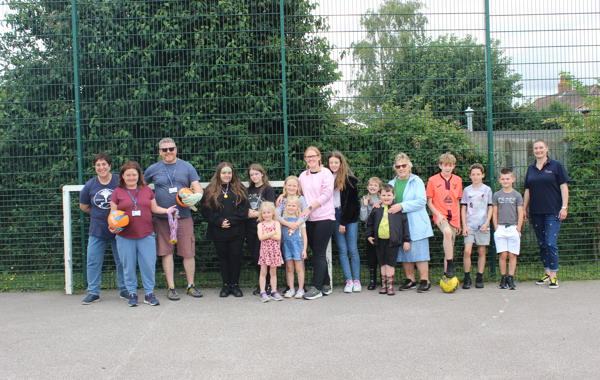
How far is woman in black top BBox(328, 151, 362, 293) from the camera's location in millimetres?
7211

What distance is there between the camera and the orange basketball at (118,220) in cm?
655

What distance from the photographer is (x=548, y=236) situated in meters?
7.27

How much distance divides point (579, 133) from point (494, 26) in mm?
1886

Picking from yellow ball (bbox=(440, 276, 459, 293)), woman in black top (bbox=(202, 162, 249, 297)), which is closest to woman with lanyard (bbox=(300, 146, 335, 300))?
woman in black top (bbox=(202, 162, 249, 297))

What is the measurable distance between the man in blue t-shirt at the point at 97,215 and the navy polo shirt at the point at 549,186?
17.5 feet

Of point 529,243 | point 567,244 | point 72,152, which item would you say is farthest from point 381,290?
point 72,152

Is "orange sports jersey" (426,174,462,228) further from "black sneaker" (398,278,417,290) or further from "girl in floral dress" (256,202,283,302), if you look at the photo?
"girl in floral dress" (256,202,283,302)

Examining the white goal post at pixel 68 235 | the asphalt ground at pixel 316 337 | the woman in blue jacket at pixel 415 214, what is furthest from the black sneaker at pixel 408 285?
the white goal post at pixel 68 235

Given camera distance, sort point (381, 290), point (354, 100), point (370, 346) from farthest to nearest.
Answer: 1. point (354, 100)
2. point (381, 290)
3. point (370, 346)

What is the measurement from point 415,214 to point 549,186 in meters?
1.76

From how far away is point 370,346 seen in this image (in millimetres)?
5004

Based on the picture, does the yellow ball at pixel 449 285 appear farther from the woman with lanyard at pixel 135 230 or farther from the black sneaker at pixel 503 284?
the woman with lanyard at pixel 135 230

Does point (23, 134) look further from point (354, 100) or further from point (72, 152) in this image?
point (354, 100)

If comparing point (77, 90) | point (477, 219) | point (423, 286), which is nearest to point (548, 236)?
point (477, 219)
